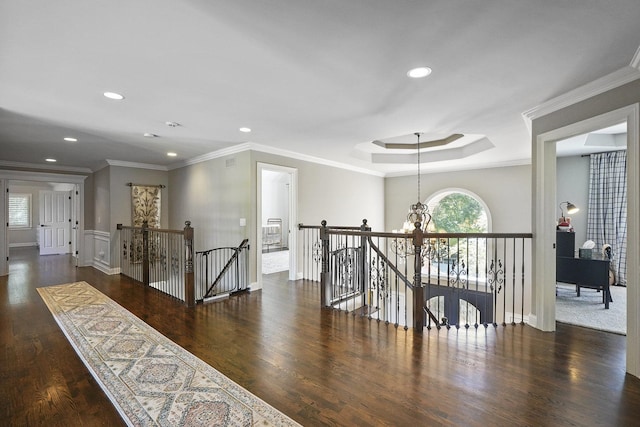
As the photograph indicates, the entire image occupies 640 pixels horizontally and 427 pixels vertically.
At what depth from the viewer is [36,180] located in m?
6.94

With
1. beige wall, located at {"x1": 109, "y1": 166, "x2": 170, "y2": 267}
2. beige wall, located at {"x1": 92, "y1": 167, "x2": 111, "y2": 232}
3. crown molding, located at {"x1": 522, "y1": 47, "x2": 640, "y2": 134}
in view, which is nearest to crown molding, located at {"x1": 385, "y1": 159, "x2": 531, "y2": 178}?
crown molding, located at {"x1": 522, "y1": 47, "x2": 640, "y2": 134}

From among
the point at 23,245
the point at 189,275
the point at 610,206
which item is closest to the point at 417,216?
the point at 610,206

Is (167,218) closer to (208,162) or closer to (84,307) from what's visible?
(208,162)

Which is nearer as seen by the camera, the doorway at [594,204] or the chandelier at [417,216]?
the doorway at [594,204]

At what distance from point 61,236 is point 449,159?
12323 millimetres

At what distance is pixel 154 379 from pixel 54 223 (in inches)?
418

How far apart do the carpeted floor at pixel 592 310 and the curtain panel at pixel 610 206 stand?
2.42ft

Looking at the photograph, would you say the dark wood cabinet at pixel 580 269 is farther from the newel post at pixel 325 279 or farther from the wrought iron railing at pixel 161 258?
the wrought iron railing at pixel 161 258

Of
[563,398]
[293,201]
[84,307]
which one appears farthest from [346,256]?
[84,307]

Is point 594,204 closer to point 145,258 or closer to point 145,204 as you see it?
point 145,258

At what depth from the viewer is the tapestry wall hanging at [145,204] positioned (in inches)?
277

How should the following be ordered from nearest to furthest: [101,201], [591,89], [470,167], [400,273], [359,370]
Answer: [359,370] → [591,89] → [400,273] → [101,201] → [470,167]

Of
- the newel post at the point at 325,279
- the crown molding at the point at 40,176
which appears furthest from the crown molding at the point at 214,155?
the crown molding at the point at 40,176

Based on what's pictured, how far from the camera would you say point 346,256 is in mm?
4742
